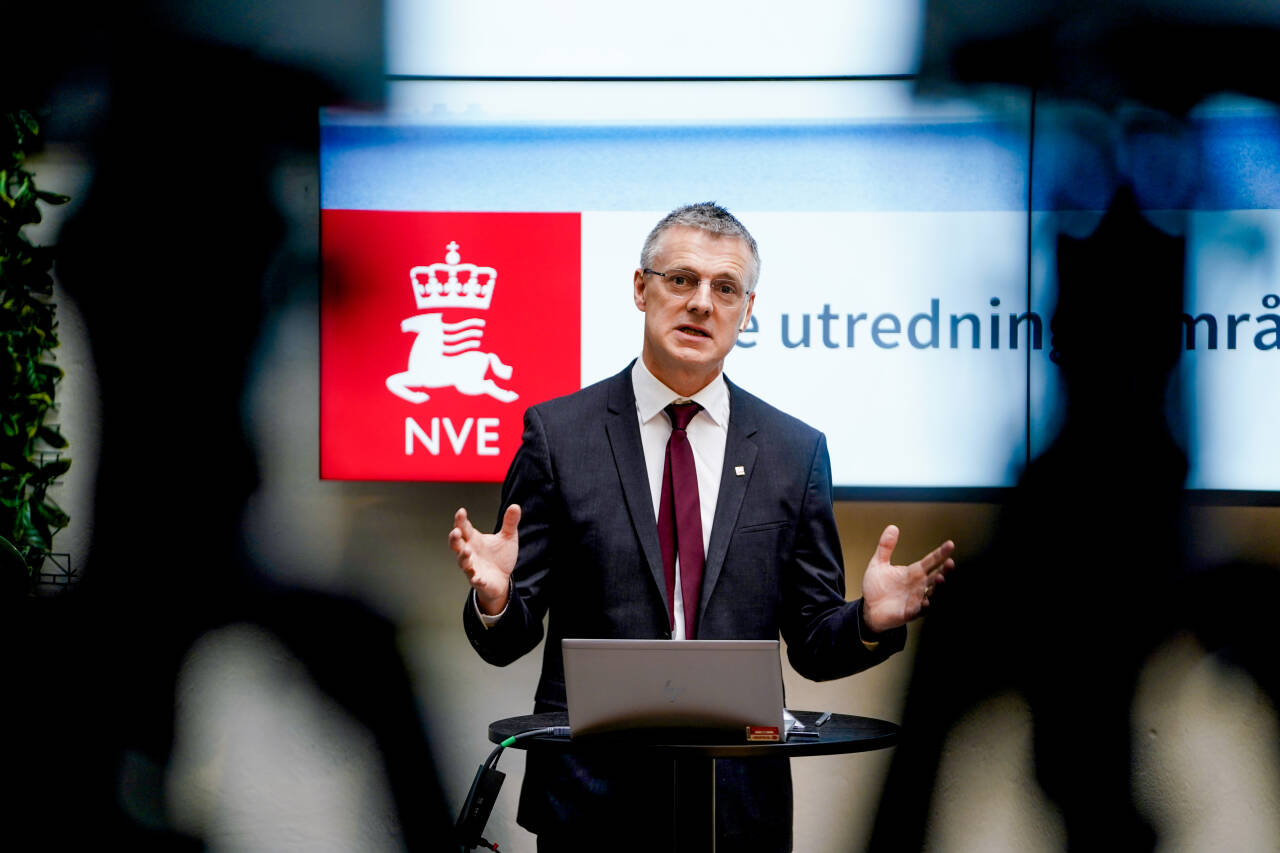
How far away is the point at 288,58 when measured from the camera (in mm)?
3477

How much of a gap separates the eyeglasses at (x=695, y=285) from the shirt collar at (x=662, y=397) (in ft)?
0.54

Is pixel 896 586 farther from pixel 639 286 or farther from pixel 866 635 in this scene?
pixel 639 286

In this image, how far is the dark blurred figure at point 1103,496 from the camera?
336cm

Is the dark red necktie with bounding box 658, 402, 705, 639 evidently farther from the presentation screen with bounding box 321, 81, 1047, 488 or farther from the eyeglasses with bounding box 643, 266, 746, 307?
the presentation screen with bounding box 321, 81, 1047, 488

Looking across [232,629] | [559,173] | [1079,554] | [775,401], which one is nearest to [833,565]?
[775,401]

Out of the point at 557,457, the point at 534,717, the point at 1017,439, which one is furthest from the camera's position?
the point at 1017,439

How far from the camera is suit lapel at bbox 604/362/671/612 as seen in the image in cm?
221

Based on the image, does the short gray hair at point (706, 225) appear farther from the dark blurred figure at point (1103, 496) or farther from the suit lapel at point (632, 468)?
the dark blurred figure at point (1103, 496)

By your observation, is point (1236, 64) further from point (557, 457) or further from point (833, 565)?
point (557, 457)

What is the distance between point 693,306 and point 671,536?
0.42 metres

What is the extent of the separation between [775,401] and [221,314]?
5.05ft

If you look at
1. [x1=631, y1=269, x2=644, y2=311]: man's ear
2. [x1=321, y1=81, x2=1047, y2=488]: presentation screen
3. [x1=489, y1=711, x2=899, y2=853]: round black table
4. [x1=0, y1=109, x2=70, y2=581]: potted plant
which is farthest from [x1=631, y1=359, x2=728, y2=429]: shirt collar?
[x1=0, y1=109, x2=70, y2=581]: potted plant

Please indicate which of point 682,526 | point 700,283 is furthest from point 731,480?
point 700,283

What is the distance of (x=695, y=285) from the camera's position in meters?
2.34
